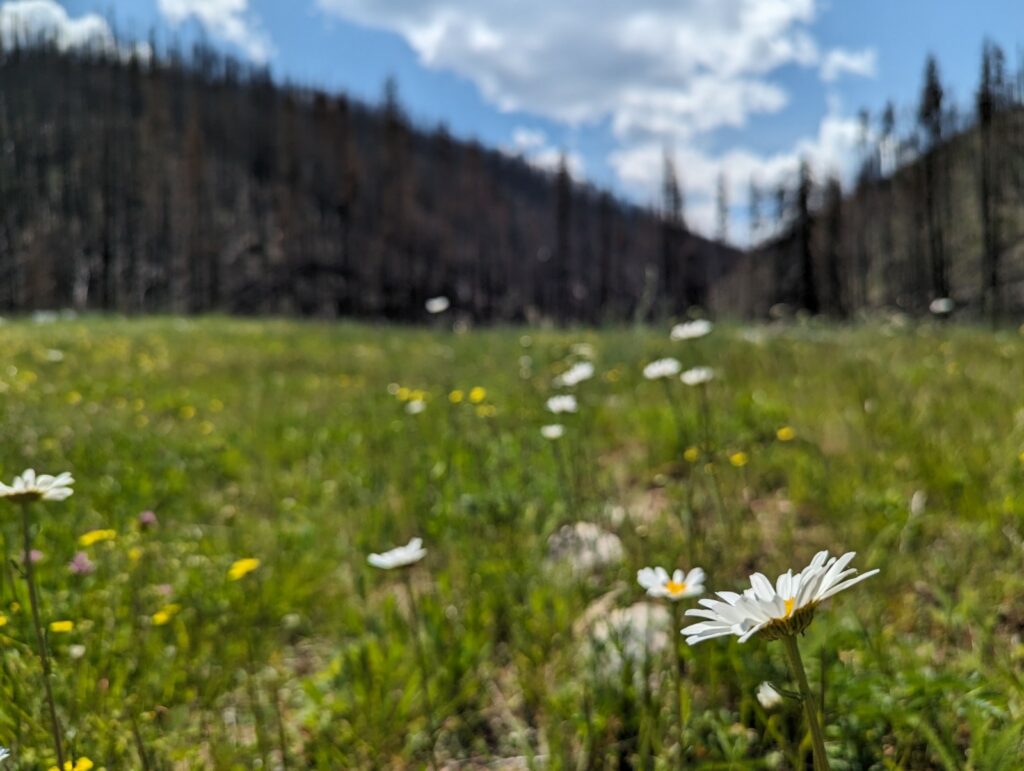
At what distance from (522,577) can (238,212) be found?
69.3 m

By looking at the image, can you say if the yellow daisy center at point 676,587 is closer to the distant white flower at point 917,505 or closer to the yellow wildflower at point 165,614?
the yellow wildflower at point 165,614

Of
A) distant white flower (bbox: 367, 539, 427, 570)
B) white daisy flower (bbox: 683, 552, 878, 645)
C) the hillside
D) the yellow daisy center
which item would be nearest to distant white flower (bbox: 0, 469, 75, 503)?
distant white flower (bbox: 367, 539, 427, 570)

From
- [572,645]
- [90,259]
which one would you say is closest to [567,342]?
[572,645]

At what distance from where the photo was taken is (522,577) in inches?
87.4

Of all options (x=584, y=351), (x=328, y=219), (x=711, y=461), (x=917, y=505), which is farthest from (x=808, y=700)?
(x=328, y=219)

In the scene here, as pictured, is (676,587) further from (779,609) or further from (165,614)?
(165,614)

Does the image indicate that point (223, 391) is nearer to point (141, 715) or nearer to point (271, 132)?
point (141, 715)

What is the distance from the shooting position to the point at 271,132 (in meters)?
67.3

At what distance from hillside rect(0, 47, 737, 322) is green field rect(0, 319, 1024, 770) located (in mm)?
40853

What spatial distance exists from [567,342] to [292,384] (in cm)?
313

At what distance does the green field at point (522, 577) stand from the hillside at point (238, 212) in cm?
4085

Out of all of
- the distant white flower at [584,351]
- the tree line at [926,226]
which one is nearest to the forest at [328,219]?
the tree line at [926,226]

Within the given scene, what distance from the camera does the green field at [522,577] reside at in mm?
1385

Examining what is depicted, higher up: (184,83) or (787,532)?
(184,83)
